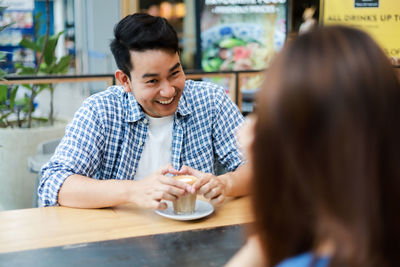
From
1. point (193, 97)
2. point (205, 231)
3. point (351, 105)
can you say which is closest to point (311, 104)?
point (351, 105)

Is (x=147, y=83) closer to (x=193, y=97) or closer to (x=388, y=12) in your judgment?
(x=193, y=97)

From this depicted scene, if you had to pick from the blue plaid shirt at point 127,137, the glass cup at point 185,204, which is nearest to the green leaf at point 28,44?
the blue plaid shirt at point 127,137

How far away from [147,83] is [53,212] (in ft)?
1.95

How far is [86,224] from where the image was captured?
1552mm

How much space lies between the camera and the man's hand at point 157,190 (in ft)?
5.20

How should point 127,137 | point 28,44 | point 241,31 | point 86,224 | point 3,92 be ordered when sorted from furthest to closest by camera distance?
point 241,31, point 28,44, point 3,92, point 127,137, point 86,224

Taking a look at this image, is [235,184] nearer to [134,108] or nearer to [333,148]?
[134,108]

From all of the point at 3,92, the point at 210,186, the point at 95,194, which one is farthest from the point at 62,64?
the point at 210,186

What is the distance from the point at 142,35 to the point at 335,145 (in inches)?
52.9

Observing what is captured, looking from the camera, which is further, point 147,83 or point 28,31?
point 28,31

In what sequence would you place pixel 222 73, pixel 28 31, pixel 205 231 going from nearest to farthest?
pixel 205 231
pixel 222 73
pixel 28 31

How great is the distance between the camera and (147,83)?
1904 mm

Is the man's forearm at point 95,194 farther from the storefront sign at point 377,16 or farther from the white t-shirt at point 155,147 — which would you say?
the storefront sign at point 377,16

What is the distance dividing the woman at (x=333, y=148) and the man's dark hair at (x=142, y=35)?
1211 mm
